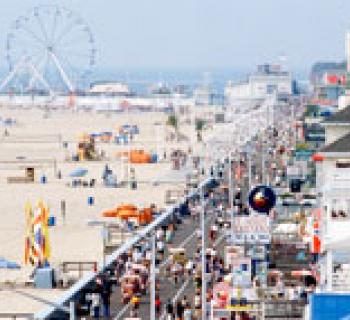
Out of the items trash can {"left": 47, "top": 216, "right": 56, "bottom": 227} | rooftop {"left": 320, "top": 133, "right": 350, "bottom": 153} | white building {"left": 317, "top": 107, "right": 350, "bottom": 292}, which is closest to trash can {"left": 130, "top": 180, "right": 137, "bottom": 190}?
trash can {"left": 47, "top": 216, "right": 56, "bottom": 227}

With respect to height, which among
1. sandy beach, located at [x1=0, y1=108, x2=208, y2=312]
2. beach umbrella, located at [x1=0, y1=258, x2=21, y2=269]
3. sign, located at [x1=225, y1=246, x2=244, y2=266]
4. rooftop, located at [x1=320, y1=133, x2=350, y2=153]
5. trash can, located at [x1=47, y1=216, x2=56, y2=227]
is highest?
rooftop, located at [x1=320, y1=133, x2=350, y2=153]

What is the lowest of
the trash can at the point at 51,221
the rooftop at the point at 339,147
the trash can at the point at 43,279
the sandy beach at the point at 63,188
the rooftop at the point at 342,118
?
the sandy beach at the point at 63,188

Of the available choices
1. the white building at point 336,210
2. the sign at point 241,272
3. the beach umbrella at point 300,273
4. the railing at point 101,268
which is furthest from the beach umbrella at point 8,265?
the beach umbrella at point 300,273

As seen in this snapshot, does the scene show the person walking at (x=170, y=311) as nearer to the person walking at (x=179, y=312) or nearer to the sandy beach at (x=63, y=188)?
the person walking at (x=179, y=312)

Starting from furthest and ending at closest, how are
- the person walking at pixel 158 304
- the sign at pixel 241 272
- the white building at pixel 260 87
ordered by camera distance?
1. the white building at pixel 260 87
2. the person walking at pixel 158 304
3. the sign at pixel 241 272

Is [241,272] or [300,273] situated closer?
[241,272]

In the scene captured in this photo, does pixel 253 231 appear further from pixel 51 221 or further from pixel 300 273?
pixel 51 221

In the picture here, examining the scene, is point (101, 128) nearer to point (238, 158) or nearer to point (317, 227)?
point (238, 158)

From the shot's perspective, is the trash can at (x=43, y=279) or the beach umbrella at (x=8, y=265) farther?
the beach umbrella at (x=8, y=265)

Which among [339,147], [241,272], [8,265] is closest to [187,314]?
[241,272]

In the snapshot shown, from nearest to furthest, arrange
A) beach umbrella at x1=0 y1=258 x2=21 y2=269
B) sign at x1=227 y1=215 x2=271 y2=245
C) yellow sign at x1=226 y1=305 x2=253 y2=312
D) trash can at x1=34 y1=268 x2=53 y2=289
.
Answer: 1. yellow sign at x1=226 y1=305 x2=253 y2=312
2. sign at x1=227 y1=215 x2=271 y2=245
3. trash can at x1=34 y1=268 x2=53 y2=289
4. beach umbrella at x1=0 y1=258 x2=21 y2=269

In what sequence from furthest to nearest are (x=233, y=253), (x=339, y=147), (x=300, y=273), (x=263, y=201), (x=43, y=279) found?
(x=43, y=279)
(x=339, y=147)
(x=263, y=201)
(x=233, y=253)
(x=300, y=273)

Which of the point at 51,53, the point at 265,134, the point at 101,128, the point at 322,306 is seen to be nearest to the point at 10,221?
the point at 322,306

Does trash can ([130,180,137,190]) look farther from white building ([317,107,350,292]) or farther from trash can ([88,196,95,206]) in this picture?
white building ([317,107,350,292])
